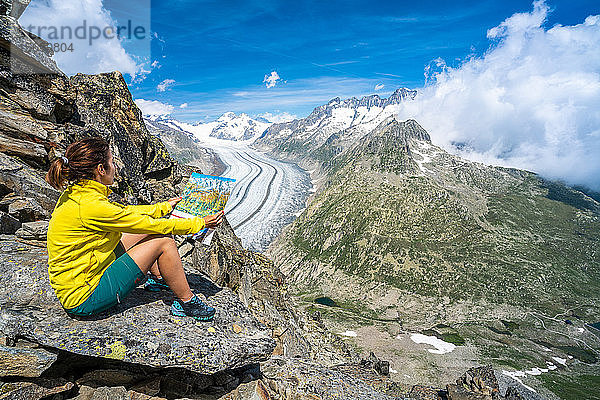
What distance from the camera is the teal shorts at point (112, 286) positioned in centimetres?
716

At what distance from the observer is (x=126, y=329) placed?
25.0ft

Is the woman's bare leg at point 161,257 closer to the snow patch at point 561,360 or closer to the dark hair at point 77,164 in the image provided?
the dark hair at point 77,164

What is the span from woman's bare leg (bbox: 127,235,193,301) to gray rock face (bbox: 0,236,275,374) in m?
1.16

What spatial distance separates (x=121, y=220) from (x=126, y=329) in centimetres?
290

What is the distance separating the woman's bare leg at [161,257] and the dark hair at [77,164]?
195 cm

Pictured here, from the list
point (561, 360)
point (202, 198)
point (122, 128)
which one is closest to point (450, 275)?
point (561, 360)

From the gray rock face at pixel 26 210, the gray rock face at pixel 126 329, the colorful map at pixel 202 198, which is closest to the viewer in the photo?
the gray rock face at pixel 126 329

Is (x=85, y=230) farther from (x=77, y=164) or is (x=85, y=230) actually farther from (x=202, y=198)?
(x=202, y=198)

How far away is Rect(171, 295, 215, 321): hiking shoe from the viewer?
28.5ft


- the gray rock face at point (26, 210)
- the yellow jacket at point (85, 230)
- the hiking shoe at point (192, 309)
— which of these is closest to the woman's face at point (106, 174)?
the yellow jacket at point (85, 230)

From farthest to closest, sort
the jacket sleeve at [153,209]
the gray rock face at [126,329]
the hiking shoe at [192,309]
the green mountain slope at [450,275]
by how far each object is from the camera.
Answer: the green mountain slope at [450,275] → the hiking shoe at [192,309] → the gray rock face at [126,329] → the jacket sleeve at [153,209]

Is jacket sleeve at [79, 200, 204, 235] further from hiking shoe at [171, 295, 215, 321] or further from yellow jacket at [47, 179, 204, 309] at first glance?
hiking shoe at [171, 295, 215, 321]

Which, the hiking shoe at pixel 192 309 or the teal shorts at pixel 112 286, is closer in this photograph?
the teal shorts at pixel 112 286

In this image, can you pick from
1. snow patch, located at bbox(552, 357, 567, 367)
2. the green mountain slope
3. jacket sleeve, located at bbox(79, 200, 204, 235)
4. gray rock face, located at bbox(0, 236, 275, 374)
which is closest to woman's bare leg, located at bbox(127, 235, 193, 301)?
jacket sleeve, located at bbox(79, 200, 204, 235)
